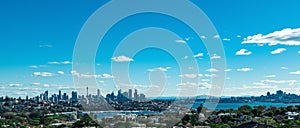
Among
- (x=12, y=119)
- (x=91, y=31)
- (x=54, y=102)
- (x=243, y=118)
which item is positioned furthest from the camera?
(x=54, y=102)

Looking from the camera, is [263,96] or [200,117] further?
[263,96]

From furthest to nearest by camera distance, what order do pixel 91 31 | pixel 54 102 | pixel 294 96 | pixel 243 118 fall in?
pixel 294 96, pixel 54 102, pixel 243 118, pixel 91 31

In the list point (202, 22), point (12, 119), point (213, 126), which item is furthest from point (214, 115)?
point (202, 22)

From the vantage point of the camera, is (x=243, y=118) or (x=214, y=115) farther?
(x=214, y=115)

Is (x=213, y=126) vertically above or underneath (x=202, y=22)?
underneath

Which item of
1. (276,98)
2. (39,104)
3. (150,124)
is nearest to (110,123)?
(150,124)

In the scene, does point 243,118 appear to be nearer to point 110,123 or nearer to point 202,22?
point 110,123

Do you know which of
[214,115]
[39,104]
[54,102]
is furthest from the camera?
[54,102]

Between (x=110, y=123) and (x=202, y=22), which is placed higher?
(x=202, y=22)

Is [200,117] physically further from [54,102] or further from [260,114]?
[54,102]
